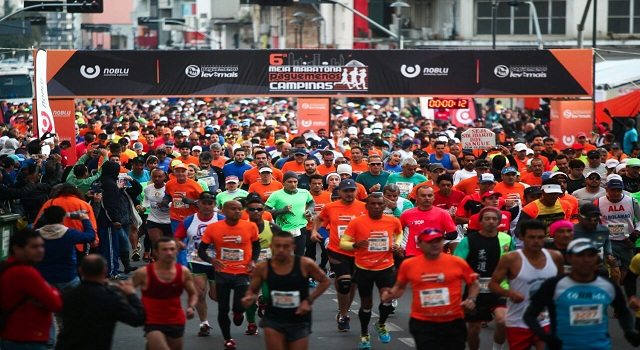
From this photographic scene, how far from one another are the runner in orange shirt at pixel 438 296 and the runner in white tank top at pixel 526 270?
0.24m

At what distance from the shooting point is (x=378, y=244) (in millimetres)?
14266

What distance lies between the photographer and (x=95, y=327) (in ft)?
32.7

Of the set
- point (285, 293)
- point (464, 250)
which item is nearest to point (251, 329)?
point (464, 250)

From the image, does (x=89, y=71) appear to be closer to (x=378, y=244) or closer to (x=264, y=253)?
(x=264, y=253)

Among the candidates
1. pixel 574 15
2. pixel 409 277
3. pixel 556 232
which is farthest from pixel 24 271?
pixel 574 15

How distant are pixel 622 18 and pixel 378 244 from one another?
201 ft

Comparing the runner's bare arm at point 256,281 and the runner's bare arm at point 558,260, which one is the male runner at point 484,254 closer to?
the runner's bare arm at point 558,260

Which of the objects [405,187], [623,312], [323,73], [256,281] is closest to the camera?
[623,312]

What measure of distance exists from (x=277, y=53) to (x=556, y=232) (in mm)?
19450

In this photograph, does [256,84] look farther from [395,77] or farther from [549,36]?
[549,36]

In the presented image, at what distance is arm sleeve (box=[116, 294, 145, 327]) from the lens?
999cm

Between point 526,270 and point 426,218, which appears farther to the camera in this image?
point 426,218

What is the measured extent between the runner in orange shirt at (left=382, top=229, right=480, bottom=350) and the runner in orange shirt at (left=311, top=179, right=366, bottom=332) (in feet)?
12.4

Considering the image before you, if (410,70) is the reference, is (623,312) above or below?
below
